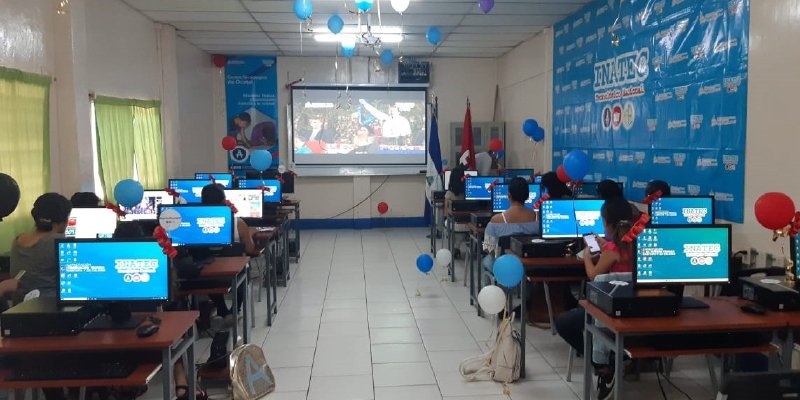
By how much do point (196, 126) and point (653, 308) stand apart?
329 inches

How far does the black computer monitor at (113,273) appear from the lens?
2.82 meters

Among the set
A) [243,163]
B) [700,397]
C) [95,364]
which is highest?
[243,163]

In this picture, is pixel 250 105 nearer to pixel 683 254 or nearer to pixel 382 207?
pixel 382 207

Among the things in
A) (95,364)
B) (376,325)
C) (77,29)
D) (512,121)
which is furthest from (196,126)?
(95,364)

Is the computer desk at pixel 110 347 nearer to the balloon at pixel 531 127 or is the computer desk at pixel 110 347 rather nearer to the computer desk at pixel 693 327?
the computer desk at pixel 693 327

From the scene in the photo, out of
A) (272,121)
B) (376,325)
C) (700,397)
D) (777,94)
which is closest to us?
(700,397)

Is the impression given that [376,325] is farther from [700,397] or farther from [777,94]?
[777,94]

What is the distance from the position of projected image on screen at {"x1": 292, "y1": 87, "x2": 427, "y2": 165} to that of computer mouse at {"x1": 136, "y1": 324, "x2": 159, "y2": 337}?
8.46 meters

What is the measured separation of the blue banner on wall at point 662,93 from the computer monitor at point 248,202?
3.77m

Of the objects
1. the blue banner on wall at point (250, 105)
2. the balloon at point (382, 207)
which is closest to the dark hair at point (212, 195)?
the blue banner on wall at point (250, 105)

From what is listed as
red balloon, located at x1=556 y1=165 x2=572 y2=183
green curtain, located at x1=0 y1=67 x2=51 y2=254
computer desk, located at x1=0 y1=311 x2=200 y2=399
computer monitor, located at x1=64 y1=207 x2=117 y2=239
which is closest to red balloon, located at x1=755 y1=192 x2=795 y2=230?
red balloon, located at x1=556 y1=165 x2=572 y2=183

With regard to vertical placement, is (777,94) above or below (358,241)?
above

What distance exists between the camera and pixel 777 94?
3.91 metres

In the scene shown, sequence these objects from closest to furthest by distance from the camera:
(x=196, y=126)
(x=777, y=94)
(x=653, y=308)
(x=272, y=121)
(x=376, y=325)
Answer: (x=653, y=308)
(x=777, y=94)
(x=376, y=325)
(x=196, y=126)
(x=272, y=121)
